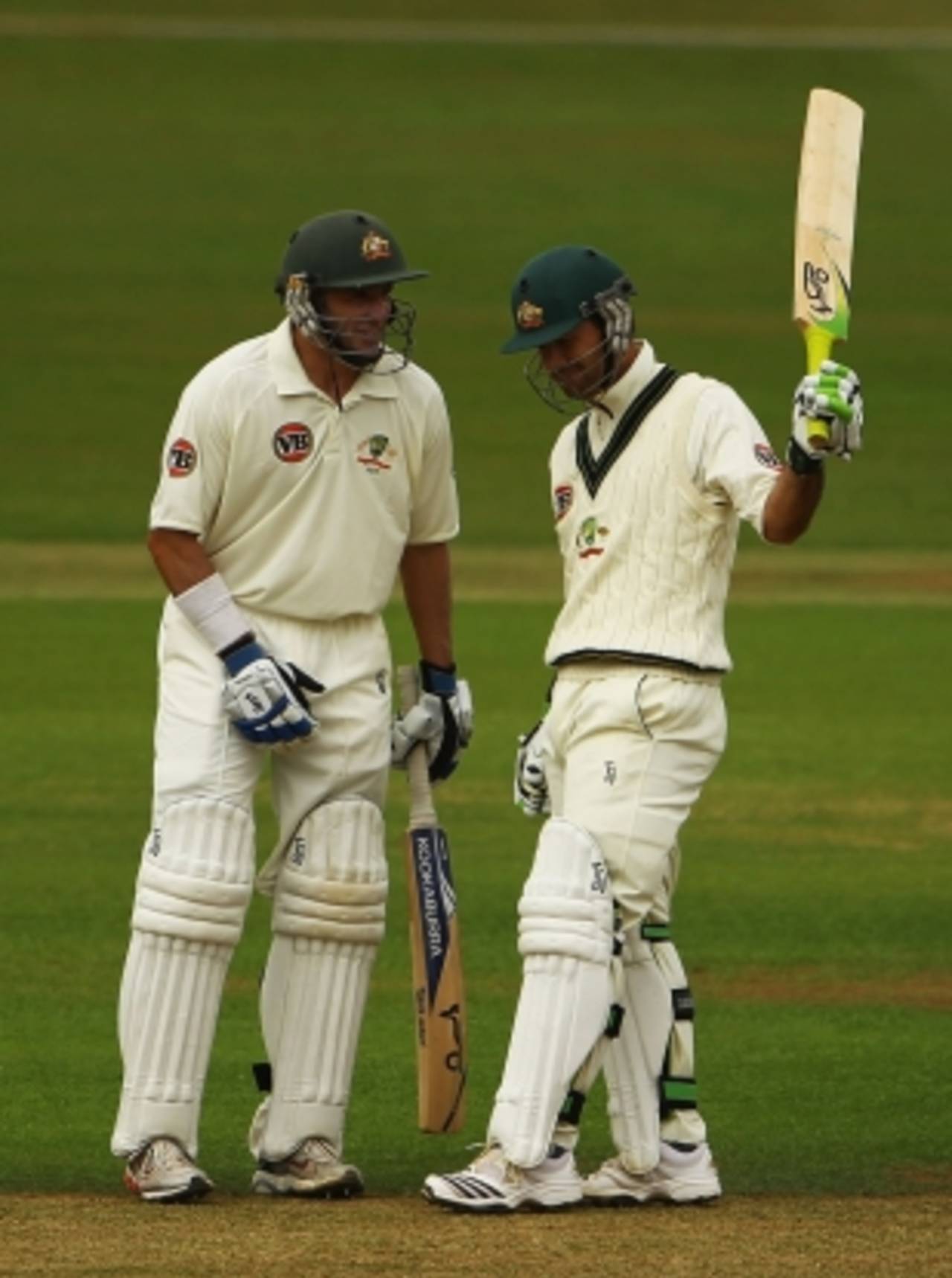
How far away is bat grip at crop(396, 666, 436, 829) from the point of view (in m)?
7.31

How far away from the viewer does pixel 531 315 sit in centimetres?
690

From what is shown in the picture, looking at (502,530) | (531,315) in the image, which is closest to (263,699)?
(531,315)

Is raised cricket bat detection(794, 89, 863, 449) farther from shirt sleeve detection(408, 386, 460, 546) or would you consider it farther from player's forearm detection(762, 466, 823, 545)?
shirt sleeve detection(408, 386, 460, 546)

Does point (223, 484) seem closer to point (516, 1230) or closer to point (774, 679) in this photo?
point (516, 1230)

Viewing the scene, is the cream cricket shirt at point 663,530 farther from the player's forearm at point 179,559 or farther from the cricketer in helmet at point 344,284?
the player's forearm at point 179,559

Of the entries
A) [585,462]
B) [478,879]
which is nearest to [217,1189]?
[585,462]

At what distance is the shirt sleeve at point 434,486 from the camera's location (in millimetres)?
7293

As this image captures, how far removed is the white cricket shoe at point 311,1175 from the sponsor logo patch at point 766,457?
1818mm

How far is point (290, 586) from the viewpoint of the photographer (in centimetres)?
707

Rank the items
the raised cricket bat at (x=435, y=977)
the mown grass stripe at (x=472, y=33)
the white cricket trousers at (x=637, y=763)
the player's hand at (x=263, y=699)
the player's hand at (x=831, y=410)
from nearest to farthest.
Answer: the player's hand at (x=831, y=410) → the white cricket trousers at (x=637, y=763) → the player's hand at (x=263, y=699) → the raised cricket bat at (x=435, y=977) → the mown grass stripe at (x=472, y=33)

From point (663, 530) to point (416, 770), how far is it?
952 millimetres

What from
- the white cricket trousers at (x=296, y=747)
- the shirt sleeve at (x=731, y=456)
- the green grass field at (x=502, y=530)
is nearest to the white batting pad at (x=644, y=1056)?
the green grass field at (x=502, y=530)

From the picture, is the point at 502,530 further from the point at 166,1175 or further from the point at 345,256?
the point at 166,1175

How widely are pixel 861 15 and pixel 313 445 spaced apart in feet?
137
